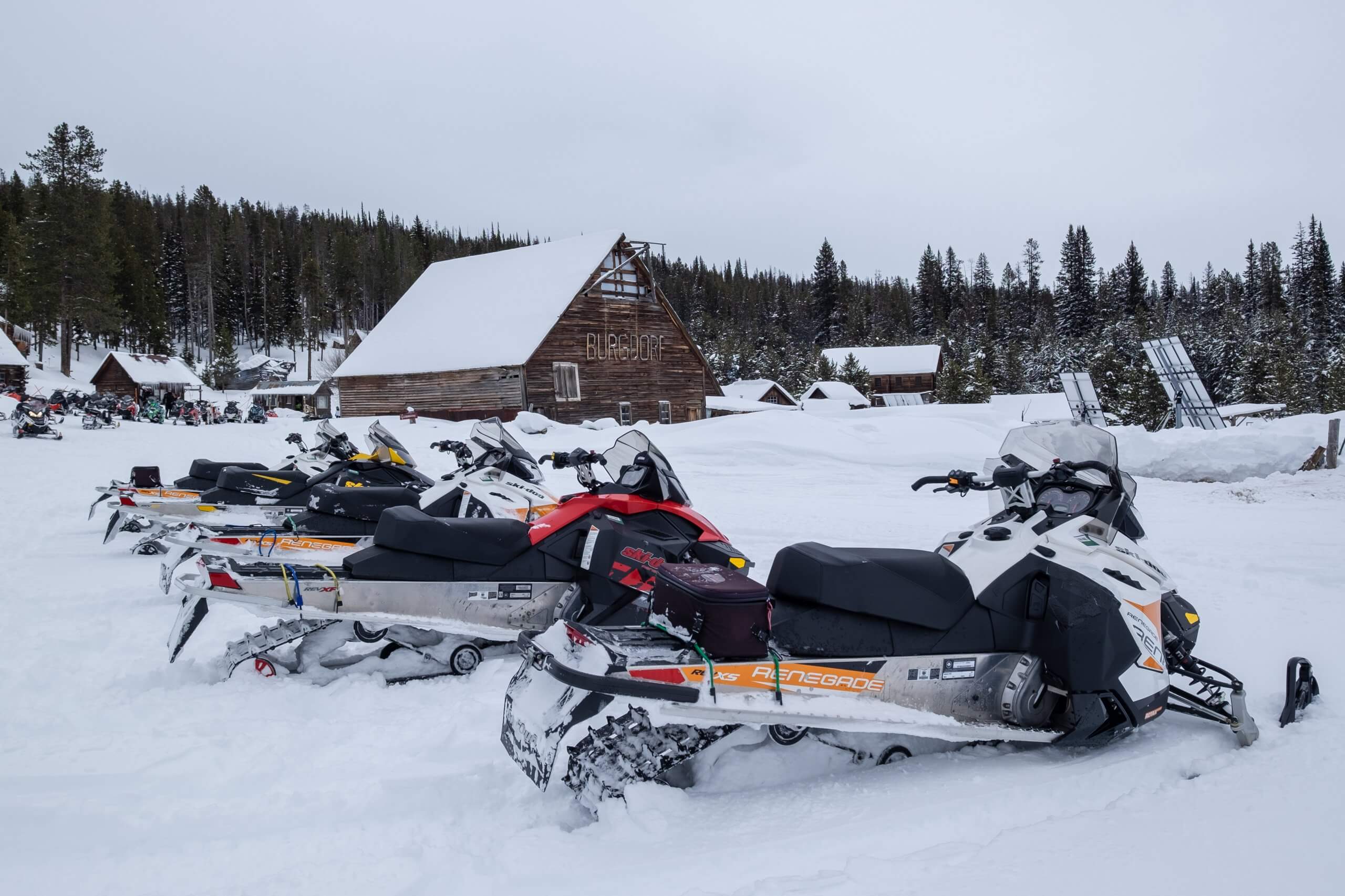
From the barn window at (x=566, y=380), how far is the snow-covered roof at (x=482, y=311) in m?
1.16

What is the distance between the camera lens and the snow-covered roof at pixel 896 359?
58688mm

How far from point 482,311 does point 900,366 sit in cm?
4035

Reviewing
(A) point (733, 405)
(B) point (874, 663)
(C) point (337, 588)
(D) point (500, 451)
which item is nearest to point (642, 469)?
(D) point (500, 451)

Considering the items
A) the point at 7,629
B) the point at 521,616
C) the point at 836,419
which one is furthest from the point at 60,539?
the point at 836,419

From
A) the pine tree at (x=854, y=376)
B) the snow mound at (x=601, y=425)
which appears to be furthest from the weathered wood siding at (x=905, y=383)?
the snow mound at (x=601, y=425)

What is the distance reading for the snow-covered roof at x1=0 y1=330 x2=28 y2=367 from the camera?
102ft

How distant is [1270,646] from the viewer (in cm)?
388

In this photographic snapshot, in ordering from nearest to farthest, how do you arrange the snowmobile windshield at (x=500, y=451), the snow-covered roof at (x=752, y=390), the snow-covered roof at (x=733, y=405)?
the snowmobile windshield at (x=500, y=451), the snow-covered roof at (x=733, y=405), the snow-covered roof at (x=752, y=390)

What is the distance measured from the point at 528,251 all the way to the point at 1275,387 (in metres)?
29.8

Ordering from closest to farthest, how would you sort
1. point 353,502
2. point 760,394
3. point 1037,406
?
1. point 353,502
2. point 1037,406
3. point 760,394

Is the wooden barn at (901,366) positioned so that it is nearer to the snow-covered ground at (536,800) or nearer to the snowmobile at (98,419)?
the snowmobile at (98,419)

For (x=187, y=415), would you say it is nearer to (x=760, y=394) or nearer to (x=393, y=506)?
(x=393, y=506)

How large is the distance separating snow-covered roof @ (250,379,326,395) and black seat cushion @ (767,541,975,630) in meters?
52.3

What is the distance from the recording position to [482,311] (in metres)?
26.1
